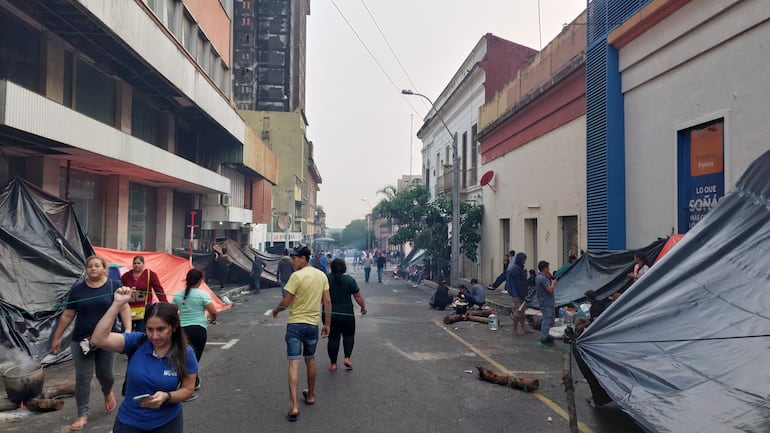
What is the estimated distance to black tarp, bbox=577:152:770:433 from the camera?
130 inches

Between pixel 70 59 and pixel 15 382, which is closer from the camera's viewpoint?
pixel 15 382

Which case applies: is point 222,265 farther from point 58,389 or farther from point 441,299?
point 58,389

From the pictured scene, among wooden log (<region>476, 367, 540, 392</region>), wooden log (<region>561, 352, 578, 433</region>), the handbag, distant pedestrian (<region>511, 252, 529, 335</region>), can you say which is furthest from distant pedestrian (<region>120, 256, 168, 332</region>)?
distant pedestrian (<region>511, 252, 529, 335</region>)

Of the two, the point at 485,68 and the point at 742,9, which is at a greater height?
the point at 485,68

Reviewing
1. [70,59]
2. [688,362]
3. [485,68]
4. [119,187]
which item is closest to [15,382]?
[688,362]

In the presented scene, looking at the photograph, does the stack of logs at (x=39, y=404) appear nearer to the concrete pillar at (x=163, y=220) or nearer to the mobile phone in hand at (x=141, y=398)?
the mobile phone in hand at (x=141, y=398)

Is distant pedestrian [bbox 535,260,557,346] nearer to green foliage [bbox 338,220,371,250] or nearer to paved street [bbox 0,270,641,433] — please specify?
paved street [bbox 0,270,641,433]

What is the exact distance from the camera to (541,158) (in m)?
16.2

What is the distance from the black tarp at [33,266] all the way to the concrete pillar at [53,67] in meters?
3.39

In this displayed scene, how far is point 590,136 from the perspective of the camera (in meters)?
12.3

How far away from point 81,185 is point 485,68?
1741 centimetres

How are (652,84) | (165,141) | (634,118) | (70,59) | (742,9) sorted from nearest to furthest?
(742,9)
(652,84)
(634,118)
(70,59)
(165,141)

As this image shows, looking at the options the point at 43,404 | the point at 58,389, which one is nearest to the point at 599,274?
the point at 58,389

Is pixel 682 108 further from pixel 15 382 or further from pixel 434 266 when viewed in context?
pixel 434 266
